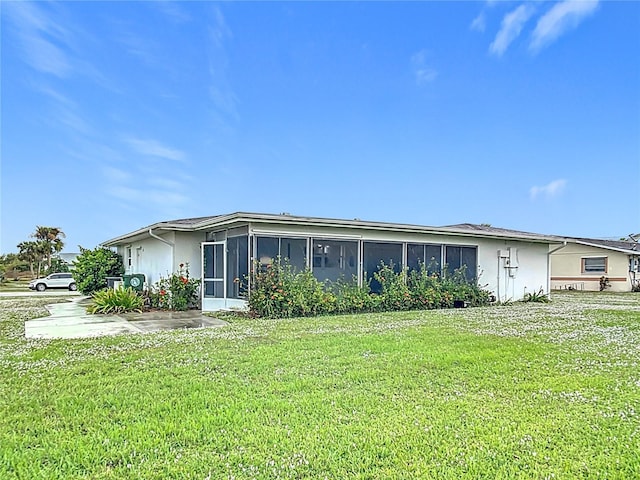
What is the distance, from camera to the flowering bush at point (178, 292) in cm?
1210

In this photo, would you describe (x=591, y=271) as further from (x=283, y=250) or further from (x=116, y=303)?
(x=116, y=303)

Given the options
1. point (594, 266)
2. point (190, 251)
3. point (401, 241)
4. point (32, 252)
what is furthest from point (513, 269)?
point (32, 252)

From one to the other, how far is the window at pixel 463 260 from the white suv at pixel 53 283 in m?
22.9

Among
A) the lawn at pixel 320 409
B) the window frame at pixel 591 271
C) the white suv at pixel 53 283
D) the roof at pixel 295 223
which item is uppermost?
the roof at pixel 295 223

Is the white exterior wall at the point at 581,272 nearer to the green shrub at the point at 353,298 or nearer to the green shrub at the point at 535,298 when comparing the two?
the green shrub at the point at 535,298

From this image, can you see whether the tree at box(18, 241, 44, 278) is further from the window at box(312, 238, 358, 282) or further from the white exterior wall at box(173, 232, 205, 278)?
the window at box(312, 238, 358, 282)

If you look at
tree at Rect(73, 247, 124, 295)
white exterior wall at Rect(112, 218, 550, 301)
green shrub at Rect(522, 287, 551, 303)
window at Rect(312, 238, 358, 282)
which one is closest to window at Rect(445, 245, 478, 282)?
white exterior wall at Rect(112, 218, 550, 301)

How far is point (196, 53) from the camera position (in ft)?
50.6

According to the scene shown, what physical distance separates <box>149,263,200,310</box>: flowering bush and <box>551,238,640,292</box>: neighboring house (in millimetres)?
20392

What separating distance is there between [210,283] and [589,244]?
22198mm

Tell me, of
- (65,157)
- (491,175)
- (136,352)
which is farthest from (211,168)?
(136,352)

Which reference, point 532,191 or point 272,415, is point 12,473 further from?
point 532,191

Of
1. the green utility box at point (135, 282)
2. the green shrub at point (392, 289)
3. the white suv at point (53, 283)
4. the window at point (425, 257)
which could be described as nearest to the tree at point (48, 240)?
the white suv at point (53, 283)

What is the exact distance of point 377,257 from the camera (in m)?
12.6
